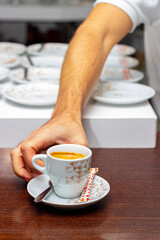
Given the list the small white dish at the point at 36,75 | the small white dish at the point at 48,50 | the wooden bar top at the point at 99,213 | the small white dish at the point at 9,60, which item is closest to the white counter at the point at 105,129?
the wooden bar top at the point at 99,213

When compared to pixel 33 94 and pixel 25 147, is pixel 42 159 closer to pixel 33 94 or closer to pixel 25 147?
pixel 25 147

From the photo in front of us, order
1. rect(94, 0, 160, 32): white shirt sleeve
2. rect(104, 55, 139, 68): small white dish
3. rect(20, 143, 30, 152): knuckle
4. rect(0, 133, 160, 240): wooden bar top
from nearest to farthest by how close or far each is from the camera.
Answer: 1. rect(0, 133, 160, 240): wooden bar top
2. rect(20, 143, 30, 152): knuckle
3. rect(94, 0, 160, 32): white shirt sleeve
4. rect(104, 55, 139, 68): small white dish

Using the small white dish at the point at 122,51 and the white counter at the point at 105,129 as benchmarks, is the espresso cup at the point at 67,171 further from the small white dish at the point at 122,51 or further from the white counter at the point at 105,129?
the small white dish at the point at 122,51

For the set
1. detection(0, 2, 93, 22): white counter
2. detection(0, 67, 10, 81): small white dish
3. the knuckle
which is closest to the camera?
the knuckle

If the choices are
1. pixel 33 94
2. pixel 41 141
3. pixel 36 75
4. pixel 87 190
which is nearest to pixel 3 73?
pixel 36 75

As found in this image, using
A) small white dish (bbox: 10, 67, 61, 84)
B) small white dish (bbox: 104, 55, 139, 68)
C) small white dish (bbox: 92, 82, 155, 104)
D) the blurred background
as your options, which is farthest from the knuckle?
the blurred background

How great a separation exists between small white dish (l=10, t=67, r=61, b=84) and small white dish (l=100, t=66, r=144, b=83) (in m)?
0.20

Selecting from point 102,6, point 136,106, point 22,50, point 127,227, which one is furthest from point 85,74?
point 22,50

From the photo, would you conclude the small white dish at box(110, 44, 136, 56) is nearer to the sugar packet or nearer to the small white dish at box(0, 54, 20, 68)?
the small white dish at box(0, 54, 20, 68)

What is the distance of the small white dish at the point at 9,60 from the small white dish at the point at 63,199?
1061 millimetres

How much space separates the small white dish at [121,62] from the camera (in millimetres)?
1921

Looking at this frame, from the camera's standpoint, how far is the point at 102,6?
143 cm

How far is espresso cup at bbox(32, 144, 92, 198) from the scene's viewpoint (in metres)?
0.73

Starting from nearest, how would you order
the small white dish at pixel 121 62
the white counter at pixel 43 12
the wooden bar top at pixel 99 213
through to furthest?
1. the wooden bar top at pixel 99 213
2. the small white dish at pixel 121 62
3. the white counter at pixel 43 12
